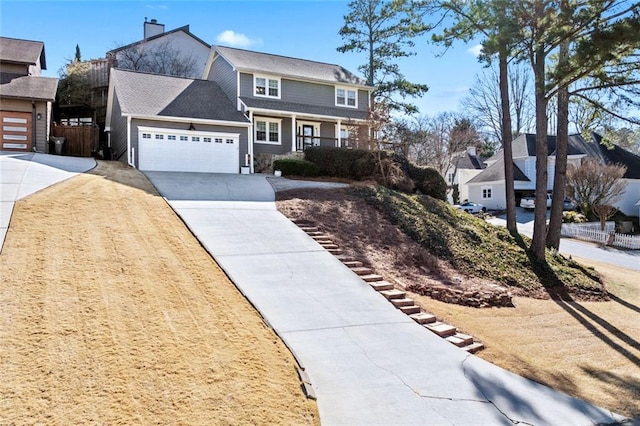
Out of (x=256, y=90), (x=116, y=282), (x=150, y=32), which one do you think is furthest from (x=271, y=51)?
(x=116, y=282)

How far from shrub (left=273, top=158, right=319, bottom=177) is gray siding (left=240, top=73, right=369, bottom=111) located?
214 inches

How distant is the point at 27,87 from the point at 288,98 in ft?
43.0

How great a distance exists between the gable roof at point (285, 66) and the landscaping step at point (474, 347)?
19976mm

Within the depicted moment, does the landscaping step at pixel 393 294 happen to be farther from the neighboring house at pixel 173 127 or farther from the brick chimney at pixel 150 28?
the brick chimney at pixel 150 28

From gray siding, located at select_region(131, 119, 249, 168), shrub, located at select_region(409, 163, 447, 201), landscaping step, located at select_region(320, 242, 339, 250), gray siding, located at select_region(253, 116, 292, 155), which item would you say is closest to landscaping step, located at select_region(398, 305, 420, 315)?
landscaping step, located at select_region(320, 242, 339, 250)

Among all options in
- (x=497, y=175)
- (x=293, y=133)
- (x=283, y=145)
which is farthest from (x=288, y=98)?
(x=497, y=175)

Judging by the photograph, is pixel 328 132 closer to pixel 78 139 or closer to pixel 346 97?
pixel 346 97

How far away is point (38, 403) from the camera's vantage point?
4.26 m

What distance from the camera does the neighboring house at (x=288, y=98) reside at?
946 inches

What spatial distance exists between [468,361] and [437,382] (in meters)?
1.07

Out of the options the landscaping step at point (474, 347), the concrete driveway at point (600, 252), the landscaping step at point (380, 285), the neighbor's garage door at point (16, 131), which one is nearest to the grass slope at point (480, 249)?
the landscaping step at point (380, 285)

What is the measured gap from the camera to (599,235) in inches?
997

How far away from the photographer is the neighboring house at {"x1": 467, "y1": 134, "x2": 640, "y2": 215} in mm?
33594

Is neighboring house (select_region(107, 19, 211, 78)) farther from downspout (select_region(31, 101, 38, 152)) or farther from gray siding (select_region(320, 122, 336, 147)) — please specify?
gray siding (select_region(320, 122, 336, 147))
